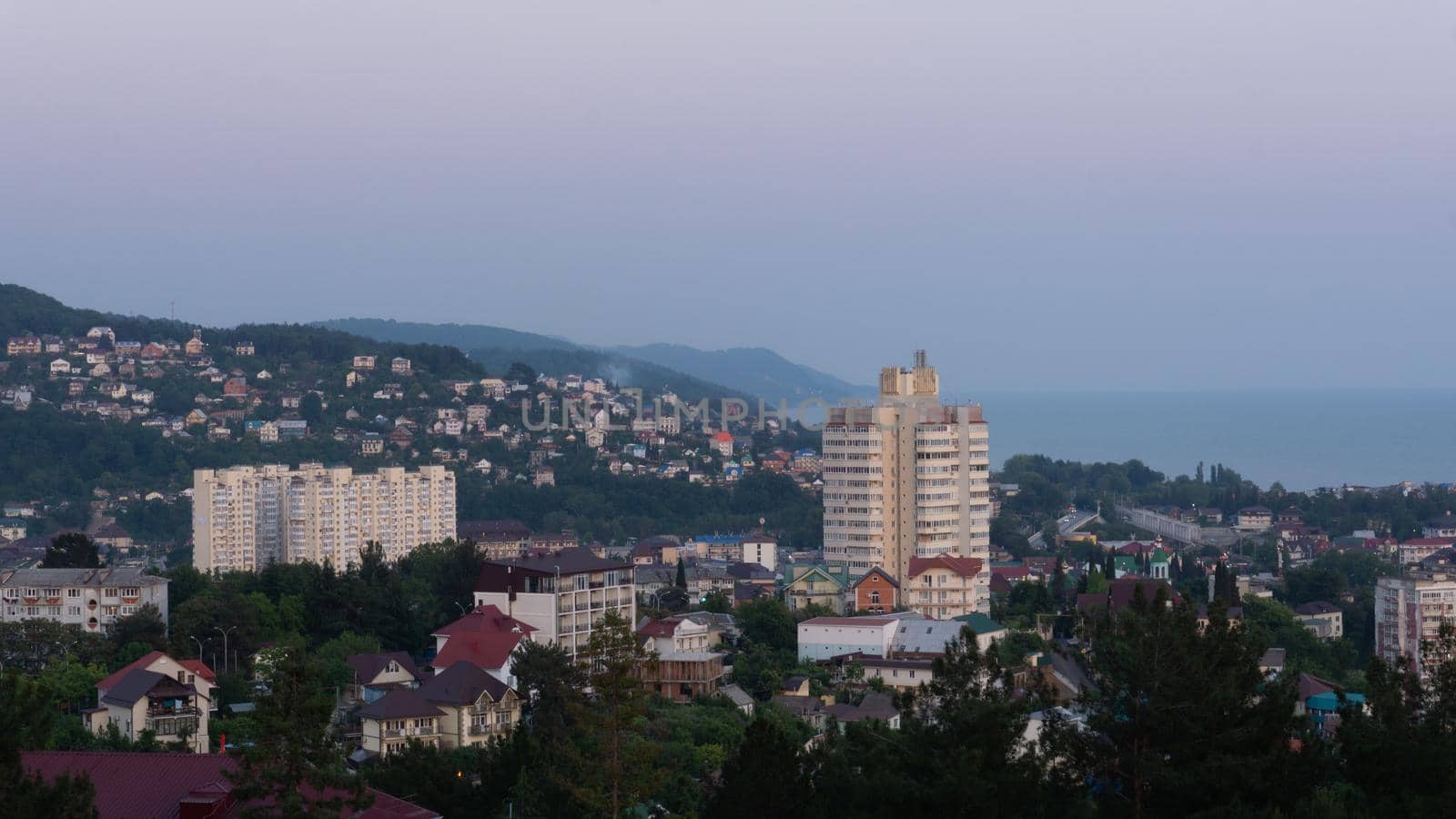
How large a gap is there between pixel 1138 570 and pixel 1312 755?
35.1m

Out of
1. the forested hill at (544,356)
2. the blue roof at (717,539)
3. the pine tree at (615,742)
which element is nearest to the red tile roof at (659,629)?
the pine tree at (615,742)

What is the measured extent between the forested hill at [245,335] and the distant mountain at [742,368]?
6083 cm

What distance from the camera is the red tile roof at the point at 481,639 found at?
2672 centimetres

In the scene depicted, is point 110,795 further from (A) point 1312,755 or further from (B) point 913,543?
(B) point 913,543

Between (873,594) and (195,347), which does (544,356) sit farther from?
(873,594)

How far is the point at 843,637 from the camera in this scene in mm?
30953

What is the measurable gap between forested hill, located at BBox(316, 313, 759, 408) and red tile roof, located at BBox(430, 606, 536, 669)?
85.7m

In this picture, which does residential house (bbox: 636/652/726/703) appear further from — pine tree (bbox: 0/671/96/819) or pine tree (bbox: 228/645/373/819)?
pine tree (bbox: 0/671/96/819)

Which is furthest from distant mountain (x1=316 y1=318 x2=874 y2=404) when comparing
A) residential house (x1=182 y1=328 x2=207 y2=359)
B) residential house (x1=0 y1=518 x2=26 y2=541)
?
residential house (x1=0 y1=518 x2=26 y2=541)

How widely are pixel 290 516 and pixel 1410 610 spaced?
29624mm

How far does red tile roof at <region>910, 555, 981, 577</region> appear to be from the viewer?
3650 centimetres

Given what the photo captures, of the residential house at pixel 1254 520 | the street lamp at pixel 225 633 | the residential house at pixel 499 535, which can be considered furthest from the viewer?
the residential house at pixel 1254 520

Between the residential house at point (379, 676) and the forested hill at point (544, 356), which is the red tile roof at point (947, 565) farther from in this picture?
the forested hill at point (544, 356)

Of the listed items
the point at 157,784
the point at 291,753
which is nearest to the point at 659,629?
the point at 157,784
